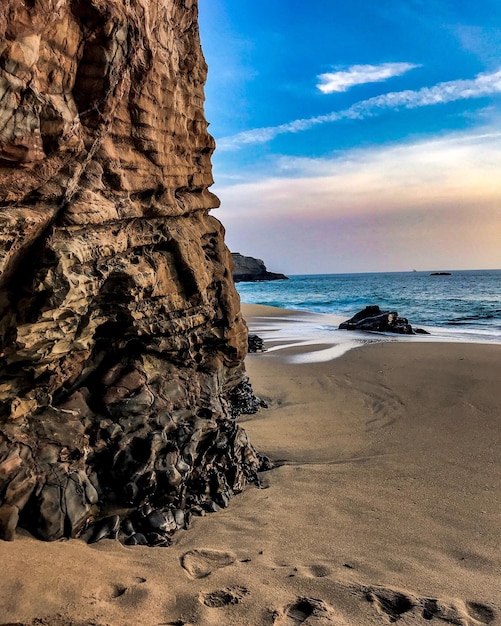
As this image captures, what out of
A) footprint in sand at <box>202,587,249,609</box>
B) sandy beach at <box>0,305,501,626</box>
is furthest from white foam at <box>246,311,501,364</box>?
footprint in sand at <box>202,587,249,609</box>

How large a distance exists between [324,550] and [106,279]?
363 centimetres

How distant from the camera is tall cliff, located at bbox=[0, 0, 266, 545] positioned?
12.1 ft

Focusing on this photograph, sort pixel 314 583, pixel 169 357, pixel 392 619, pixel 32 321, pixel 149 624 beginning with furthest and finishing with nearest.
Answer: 1. pixel 169 357
2. pixel 32 321
3. pixel 314 583
4. pixel 392 619
5. pixel 149 624

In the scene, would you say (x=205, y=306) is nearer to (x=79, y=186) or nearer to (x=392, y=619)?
(x=79, y=186)

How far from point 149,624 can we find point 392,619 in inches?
70.7

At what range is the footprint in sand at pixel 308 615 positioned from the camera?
3.16 meters

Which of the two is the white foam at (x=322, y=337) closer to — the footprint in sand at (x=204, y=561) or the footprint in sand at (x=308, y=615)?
the footprint in sand at (x=204, y=561)

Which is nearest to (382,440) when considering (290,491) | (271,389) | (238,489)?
(290,491)

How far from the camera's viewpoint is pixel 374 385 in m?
11.1

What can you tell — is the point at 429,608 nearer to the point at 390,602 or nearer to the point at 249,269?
the point at 390,602

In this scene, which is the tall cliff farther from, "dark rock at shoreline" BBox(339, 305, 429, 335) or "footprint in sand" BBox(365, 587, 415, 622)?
"dark rock at shoreline" BBox(339, 305, 429, 335)

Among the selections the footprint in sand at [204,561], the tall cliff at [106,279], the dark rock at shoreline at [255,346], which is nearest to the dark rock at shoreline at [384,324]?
the dark rock at shoreline at [255,346]

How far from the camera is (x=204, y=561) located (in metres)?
3.98

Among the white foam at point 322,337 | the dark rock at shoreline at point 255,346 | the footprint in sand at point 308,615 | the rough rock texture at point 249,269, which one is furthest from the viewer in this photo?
the rough rock texture at point 249,269
